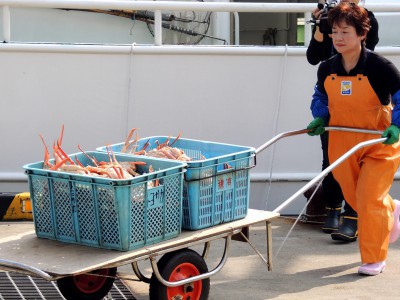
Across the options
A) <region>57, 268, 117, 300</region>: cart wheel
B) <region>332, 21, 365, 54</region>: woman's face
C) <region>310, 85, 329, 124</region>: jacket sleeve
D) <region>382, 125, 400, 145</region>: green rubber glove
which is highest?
<region>332, 21, 365, 54</region>: woman's face

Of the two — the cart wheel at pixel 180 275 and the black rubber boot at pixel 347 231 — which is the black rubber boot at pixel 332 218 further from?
the cart wheel at pixel 180 275

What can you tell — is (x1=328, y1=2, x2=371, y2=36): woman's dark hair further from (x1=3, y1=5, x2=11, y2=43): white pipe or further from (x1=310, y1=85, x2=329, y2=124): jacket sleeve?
(x1=3, y1=5, x2=11, y2=43): white pipe

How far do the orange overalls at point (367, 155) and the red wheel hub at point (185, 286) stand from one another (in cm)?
144

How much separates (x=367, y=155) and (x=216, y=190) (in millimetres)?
1408

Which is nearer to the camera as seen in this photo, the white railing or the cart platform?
the cart platform

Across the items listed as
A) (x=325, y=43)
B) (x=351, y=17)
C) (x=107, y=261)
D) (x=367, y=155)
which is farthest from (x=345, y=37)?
(x=107, y=261)

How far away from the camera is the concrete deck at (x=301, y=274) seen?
6.56m

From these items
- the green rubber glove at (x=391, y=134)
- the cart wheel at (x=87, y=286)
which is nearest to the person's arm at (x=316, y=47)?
the green rubber glove at (x=391, y=134)

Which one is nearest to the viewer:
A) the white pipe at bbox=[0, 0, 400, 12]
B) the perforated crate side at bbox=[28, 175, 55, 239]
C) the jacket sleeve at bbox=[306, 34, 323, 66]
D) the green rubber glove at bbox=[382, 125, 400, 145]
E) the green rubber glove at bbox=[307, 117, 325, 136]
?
the perforated crate side at bbox=[28, 175, 55, 239]

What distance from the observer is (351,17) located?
669 centimetres

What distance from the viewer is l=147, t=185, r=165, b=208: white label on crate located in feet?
18.4

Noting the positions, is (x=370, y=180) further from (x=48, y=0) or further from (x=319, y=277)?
(x=48, y=0)

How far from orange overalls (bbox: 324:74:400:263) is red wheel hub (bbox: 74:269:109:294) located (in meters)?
1.82

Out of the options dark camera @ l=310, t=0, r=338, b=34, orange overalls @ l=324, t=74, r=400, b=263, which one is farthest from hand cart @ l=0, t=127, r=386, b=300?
dark camera @ l=310, t=0, r=338, b=34
